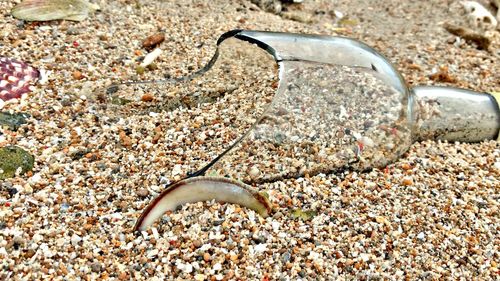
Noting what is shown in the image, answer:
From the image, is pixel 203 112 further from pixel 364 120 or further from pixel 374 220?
pixel 374 220

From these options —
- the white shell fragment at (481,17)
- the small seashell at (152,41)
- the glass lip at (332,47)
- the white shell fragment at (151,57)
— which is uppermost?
the glass lip at (332,47)

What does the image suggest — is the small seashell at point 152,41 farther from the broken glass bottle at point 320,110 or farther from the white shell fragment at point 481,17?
the white shell fragment at point 481,17

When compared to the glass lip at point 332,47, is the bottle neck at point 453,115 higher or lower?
lower

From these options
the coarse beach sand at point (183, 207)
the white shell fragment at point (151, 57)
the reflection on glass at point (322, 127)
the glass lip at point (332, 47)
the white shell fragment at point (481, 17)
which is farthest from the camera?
the white shell fragment at point (481, 17)

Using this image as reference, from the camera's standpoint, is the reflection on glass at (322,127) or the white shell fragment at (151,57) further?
the white shell fragment at (151,57)

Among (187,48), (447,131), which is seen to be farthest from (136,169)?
(447,131)

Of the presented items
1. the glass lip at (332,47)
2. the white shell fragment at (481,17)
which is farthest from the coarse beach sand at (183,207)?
the white shell fragment at (481,17)

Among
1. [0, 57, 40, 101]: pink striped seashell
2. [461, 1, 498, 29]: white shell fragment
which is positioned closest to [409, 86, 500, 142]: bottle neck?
[461, 1, 498, 29]: white shell fragment
